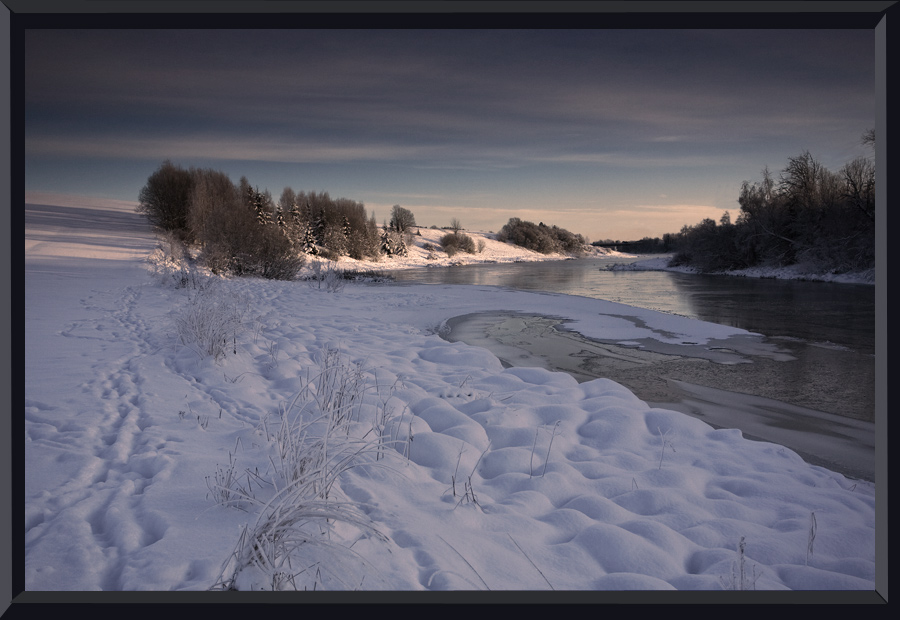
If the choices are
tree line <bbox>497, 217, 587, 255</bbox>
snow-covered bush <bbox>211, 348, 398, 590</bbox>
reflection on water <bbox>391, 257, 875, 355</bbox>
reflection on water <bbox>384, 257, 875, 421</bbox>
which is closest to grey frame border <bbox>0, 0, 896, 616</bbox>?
snow-covered bush <bbox>211, 348, 398, 590</bbox>

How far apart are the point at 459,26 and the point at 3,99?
1.81 meters

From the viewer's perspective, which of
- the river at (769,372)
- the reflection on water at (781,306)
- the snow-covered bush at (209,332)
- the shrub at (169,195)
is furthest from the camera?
the shrub at (169,195)

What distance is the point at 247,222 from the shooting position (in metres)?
20.1

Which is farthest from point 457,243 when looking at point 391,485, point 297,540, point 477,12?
point 297,540

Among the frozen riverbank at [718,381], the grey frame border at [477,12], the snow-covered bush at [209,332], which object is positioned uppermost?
the grey frame border at [477,12]

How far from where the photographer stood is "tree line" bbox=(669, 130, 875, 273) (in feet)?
60.0

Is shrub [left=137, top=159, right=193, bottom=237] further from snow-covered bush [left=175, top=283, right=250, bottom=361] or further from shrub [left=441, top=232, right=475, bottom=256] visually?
shrub [left=441, top=232, right=475, bottom=256]

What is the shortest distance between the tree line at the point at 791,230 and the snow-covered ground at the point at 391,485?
48.9 ft

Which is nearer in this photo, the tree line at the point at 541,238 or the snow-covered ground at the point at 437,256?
the snow-covered ground at the point at 437,256

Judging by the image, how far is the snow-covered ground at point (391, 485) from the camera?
186cm

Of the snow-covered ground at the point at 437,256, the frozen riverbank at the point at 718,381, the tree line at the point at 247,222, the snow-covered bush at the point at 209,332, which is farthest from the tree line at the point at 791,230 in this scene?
the snow-covered ground at the point at 437,256

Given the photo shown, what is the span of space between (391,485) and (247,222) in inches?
777

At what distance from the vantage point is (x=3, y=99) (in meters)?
1.88

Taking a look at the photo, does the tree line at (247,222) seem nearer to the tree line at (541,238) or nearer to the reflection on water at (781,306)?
the reflection on water at (781,306)
